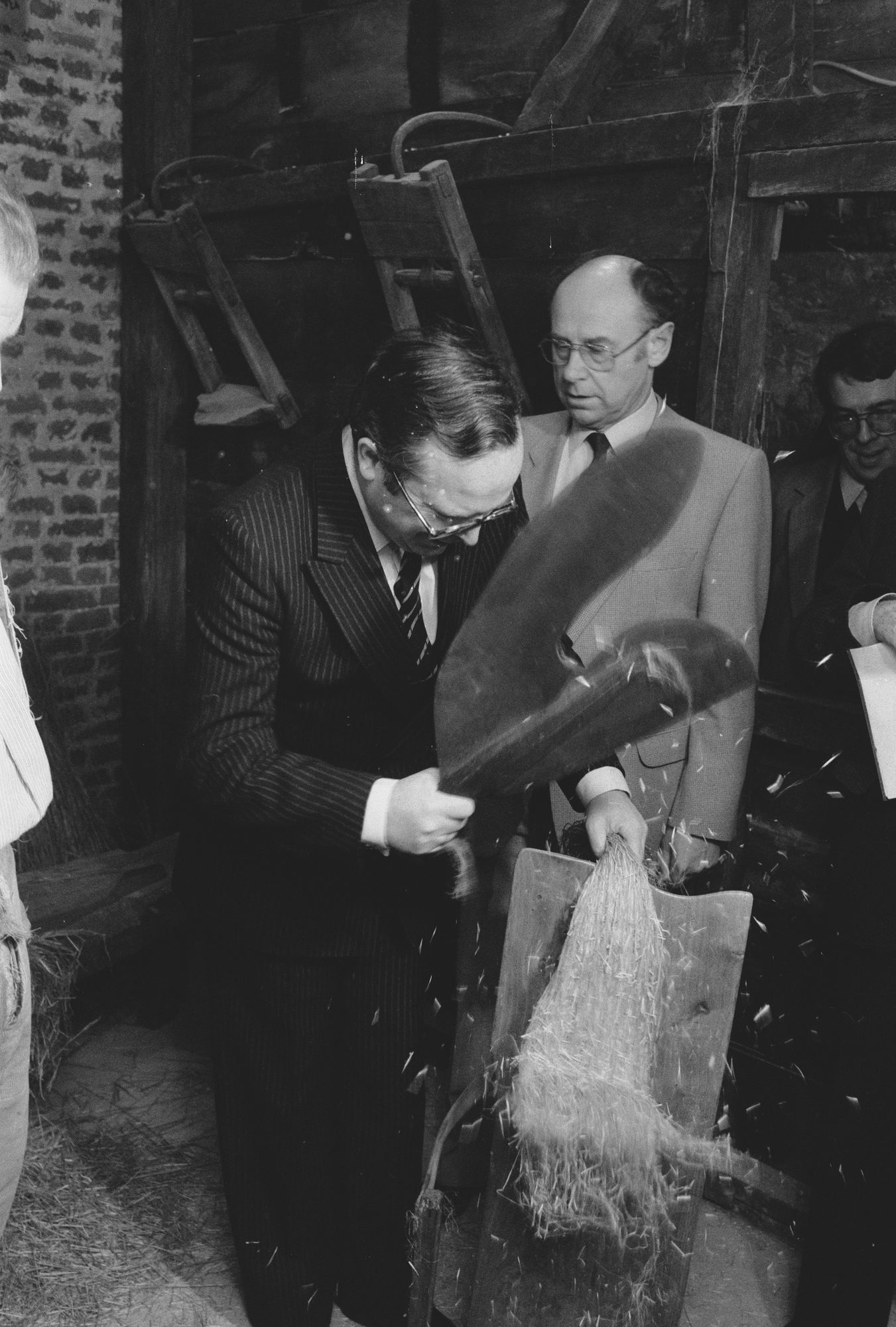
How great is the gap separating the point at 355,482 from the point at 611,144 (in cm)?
166

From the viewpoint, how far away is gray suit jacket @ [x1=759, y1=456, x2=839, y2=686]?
3318 mm

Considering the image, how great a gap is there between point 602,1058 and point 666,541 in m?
1.32

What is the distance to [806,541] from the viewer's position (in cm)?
333

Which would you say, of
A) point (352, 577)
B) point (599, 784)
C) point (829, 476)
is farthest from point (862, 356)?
point (352, 577)

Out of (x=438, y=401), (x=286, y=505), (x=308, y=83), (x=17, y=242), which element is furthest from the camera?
(x=308, y=83)

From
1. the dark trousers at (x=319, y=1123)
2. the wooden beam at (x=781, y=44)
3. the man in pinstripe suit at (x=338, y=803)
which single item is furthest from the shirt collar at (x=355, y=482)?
the wooden beam at (x=781, y=44)

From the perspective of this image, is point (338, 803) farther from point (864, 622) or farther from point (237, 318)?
point (237, 318)

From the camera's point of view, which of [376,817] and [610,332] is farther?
[610,332]

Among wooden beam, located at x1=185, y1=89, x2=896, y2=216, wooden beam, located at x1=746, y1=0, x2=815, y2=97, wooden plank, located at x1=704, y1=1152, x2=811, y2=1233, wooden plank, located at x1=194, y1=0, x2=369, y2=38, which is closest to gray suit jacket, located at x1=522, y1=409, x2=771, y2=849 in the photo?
wooden beam, located at x1=185, y1=89, x2=896, y2=216

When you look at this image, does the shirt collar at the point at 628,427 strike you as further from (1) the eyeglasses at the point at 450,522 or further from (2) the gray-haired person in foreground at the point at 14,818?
(2) the gray-haired person in foreground at the point at 14,818

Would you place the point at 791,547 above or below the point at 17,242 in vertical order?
below

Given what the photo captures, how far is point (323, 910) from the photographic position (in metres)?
2.51

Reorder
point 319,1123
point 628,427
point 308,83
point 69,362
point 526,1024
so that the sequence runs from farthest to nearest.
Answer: point 69,362
point 308,83
point 628,427
point 319,1123
point 526,1024

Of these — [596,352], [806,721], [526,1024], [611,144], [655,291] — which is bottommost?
[526,1024]
